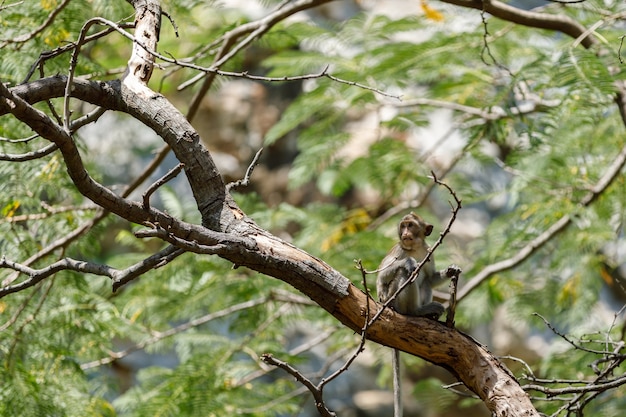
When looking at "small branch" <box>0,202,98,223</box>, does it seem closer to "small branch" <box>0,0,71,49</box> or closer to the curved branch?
"small branch" <box>0,0,71,49</box>

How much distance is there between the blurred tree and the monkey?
63 centimetres

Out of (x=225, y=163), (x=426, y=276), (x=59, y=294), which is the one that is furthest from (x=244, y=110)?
(x=426, y=276)

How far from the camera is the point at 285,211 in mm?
8742

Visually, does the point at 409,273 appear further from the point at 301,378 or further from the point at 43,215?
the point at 43,215

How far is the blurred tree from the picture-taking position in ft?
13.0

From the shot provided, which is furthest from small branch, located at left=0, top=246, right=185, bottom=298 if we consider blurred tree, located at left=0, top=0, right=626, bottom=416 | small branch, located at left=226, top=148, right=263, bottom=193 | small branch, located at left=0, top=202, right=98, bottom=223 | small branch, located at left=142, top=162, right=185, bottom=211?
small branch, located at left=0, top=202, right=98, bottom=223

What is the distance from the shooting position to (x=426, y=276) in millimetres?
5504

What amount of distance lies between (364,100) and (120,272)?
4.41 m

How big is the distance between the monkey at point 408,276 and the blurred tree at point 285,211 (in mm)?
628

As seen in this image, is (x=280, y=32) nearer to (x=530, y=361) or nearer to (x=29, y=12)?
(x=29, y=12)

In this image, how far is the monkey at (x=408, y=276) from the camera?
205 inches

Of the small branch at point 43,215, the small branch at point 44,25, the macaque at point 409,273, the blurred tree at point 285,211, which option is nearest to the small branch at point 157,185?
the blurred tree at point 285,211

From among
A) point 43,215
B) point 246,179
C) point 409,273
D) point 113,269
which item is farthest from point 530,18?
point 43,215

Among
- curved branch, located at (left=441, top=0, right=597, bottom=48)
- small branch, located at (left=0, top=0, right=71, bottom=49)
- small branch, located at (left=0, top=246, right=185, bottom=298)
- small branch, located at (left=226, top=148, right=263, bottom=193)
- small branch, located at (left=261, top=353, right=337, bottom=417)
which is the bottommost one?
small branch, located at (left=261, top=353, right=337, bottom=417)
